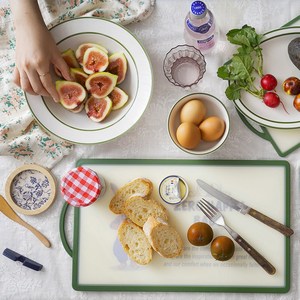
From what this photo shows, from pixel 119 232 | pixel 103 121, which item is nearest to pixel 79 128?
pixel 103 121

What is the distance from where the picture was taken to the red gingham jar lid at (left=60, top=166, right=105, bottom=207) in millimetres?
1257

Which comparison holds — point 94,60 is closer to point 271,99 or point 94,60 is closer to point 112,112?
point 112,112

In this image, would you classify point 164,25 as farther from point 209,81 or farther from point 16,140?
point 16,140

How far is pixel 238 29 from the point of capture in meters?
1.26

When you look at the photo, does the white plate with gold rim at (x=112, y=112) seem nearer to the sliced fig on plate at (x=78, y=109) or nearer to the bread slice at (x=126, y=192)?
the sliced fig on plate at (x=78, y=109)

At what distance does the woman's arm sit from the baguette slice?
0.38 metres

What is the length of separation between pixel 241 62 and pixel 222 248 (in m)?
0.44

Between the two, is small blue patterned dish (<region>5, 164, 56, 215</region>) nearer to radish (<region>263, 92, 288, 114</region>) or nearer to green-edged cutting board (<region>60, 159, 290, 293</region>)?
green-edged cutting board (<region>60, 159, 290, 293</region>)

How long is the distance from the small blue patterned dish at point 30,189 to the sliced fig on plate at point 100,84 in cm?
24

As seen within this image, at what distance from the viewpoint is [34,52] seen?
1.23 meters

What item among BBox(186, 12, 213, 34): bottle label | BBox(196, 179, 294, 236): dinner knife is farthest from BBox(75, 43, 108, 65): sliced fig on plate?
BBox(196, 179, 294, 236): dinner knife

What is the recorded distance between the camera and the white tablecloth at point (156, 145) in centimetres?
131

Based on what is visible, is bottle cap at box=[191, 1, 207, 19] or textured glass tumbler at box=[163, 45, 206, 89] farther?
textured glass tumbler at box=[163, 45, 206, 89]

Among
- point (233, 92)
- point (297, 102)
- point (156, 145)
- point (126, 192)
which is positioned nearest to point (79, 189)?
point (126, 192)
